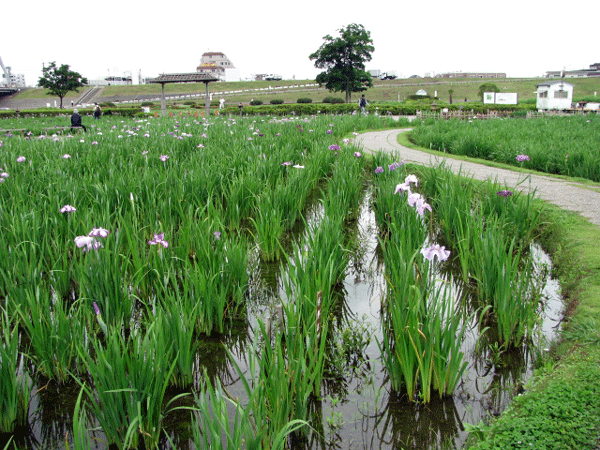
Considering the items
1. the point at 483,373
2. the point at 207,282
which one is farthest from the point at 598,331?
the point at 207,282

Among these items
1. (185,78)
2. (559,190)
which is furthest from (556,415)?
(185,78)

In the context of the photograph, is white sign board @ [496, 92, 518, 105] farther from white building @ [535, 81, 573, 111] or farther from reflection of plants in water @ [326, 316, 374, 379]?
reflection of plants in water @ [326, 316, 374, 379]

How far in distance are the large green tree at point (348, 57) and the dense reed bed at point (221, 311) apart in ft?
123

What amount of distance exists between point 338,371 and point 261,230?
1642 millimetres

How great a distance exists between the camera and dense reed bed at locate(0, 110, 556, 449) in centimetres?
178

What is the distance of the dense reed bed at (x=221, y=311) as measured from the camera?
1.78 metres

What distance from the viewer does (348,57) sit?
41.0 meters

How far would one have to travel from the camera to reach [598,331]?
7.73 feet

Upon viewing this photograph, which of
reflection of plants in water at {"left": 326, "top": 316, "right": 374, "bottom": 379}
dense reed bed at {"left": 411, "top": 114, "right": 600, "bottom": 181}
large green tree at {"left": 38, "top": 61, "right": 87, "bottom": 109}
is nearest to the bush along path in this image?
reflection of plants in water at {"left": 326, "top": 316, "right": 374, "bottom": 379}

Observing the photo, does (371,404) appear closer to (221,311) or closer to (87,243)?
(221,311)

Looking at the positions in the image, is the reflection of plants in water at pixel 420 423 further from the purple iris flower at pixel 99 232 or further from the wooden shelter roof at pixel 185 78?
the wooden shelter roof at pixel 185 78

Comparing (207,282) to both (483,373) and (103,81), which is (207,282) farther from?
(103,81)

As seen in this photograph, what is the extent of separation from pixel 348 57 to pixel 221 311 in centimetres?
4128

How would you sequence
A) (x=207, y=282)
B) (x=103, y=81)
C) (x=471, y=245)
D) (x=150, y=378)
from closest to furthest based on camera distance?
→ (x=150, y=378) → (x=207, y=282) → (x=471, y=245) → (x=103, y=81)
